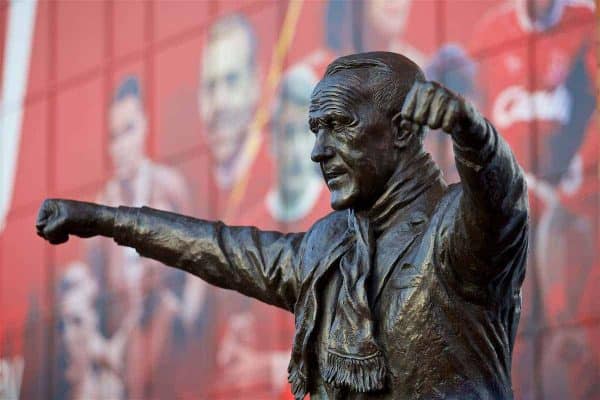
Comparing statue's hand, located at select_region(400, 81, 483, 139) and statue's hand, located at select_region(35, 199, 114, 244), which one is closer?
statue's hand, located at select_region(400, 81, 483, 139)

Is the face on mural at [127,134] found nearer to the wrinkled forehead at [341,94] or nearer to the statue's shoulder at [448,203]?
the wrinkled forehead at [341,94]

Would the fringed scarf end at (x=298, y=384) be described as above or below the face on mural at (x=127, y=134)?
below

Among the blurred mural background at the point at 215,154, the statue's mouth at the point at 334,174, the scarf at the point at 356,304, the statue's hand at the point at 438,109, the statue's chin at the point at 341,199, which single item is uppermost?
the blurred mural background at the point at 215,154

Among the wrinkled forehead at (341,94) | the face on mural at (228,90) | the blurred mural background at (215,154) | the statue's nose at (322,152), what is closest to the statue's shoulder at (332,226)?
the statue's nose at (322,152)

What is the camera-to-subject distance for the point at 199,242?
23.5 feet

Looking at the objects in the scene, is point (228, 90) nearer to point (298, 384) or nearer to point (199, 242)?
point (199, 242)

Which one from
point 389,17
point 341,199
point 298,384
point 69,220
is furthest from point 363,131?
point 389,17

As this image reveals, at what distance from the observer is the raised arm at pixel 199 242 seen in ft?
23.2

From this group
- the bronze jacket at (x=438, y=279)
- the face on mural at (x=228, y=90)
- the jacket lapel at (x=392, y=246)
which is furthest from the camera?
the face on mural at (x=228, y=90)

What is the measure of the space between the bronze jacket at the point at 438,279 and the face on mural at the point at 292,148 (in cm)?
1848

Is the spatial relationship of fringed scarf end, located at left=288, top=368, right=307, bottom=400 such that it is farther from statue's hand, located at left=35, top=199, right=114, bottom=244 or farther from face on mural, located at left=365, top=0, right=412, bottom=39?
face on mural, located at left=365, top=0, right=412, bottom=39

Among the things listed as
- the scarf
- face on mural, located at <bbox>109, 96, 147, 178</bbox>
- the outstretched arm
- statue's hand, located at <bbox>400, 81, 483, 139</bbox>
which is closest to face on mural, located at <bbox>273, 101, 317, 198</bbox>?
face on mural, located at <bbox>109, 96, 147, 178</bbox>

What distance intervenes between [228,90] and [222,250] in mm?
20926

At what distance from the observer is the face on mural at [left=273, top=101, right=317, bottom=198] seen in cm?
2581
